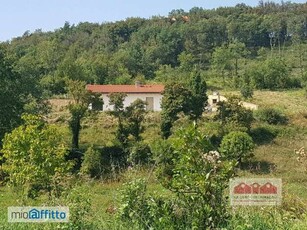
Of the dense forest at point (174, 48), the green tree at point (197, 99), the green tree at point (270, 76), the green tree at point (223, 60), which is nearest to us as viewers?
the green tree at point (197, 99)

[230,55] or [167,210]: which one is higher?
[230,55]

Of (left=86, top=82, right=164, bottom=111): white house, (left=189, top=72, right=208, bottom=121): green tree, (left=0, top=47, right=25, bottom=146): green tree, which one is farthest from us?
(left=86, top=82, right=164, bottom=111): white house

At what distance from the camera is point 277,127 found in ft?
97.9

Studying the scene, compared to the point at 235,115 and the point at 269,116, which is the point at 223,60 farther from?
the point at 235,115

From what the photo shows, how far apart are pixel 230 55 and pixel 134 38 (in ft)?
90.1

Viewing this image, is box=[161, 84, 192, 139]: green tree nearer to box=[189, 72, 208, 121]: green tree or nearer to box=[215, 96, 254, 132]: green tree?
box=[189, 72, 208, 121]: green tree

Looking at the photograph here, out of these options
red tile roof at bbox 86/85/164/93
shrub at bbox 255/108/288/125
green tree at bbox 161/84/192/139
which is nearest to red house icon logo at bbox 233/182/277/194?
green tree at bbox 161/84/192/139

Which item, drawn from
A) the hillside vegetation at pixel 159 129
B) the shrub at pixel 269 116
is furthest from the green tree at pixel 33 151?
the shrub at pixel 269 116

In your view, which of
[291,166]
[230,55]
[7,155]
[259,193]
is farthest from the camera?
[230,55]

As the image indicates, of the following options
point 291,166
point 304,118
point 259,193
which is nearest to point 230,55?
point 304,118

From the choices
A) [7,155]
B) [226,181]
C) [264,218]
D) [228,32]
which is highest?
[228,32]

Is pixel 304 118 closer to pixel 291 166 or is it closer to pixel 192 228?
pixel 291 166

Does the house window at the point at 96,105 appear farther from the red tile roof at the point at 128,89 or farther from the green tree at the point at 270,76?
the green tree at the point at 270,76

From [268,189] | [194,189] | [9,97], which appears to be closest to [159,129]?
[9,97]
